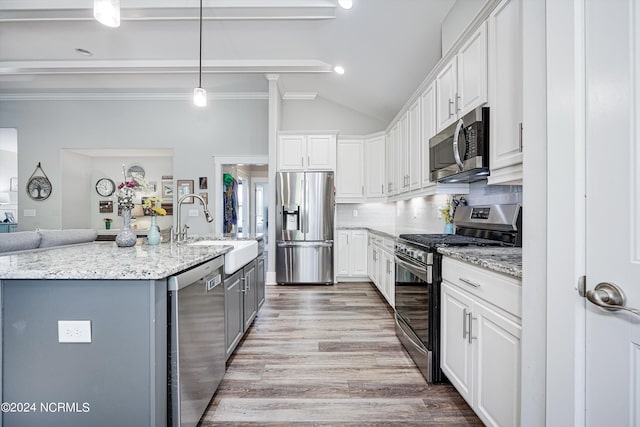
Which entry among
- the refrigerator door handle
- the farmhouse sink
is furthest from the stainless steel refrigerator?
the farmhouse sink

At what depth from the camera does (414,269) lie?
221cm

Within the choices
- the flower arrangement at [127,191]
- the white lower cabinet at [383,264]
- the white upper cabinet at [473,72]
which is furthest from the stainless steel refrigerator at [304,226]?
the white upper cabinet at [473,72]

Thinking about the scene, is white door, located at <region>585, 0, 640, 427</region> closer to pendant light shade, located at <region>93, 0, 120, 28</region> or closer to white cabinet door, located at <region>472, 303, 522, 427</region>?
white cabinet door, located at <region>472, 303, 522, 427</region>

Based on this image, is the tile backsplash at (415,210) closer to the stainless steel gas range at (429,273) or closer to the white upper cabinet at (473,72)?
the stainless steel gas range at (429,273)

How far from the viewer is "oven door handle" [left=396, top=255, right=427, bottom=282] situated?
6.74ft

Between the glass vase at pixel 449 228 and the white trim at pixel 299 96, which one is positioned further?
the white trim at pixel 299 96

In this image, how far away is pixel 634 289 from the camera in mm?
781

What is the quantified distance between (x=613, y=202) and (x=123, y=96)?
683 centimetres

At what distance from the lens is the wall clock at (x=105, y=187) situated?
6.92 m

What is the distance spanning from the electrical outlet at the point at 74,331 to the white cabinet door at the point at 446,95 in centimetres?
250

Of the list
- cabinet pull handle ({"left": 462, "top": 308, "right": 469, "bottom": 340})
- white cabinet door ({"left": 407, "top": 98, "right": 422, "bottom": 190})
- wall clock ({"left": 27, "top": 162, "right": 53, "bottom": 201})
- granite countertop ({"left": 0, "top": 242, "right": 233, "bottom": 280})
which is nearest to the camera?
granite countertop ({"left": 0, "top": 242, "right": 233, "bottom": 280})

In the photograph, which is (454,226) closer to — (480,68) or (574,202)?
(480,68)

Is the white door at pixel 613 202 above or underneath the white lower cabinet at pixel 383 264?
above

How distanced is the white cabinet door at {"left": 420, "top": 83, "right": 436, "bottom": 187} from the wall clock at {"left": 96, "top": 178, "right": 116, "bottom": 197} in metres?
7.02
